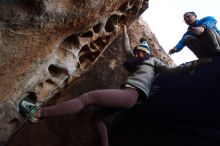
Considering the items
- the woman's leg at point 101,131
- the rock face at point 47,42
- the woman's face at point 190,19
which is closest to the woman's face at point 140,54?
the rock face at point 47,42

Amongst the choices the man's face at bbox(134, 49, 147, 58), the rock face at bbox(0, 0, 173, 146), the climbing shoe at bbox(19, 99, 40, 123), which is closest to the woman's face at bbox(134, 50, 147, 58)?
the man's face at bbox(134, 49, 147, 58)

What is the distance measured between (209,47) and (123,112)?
257cm

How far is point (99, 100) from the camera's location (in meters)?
4.70

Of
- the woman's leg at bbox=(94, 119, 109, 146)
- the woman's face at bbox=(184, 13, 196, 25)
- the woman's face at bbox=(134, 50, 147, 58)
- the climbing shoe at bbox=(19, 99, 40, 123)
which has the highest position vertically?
the woman's face at bbox=(184, 13, 196, 25)

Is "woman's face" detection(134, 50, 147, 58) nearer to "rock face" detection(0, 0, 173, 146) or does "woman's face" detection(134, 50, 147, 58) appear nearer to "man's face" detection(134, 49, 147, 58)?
"man's face" detection(134, 49, 147, 58)

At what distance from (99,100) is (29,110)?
99cm

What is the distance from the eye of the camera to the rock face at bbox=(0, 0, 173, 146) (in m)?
3.96

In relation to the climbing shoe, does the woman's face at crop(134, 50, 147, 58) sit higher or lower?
higher

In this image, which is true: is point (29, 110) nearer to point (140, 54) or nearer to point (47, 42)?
point (47, 42)

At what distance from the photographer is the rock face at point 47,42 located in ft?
13.0

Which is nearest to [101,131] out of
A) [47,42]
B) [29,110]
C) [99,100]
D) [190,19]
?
[99,100]

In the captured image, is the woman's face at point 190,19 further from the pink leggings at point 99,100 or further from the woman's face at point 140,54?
the pink leggings at point 99,100

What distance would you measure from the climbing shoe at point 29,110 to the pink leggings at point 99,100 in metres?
0.12

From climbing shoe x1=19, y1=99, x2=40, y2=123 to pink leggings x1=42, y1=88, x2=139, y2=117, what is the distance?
0.38 ft
